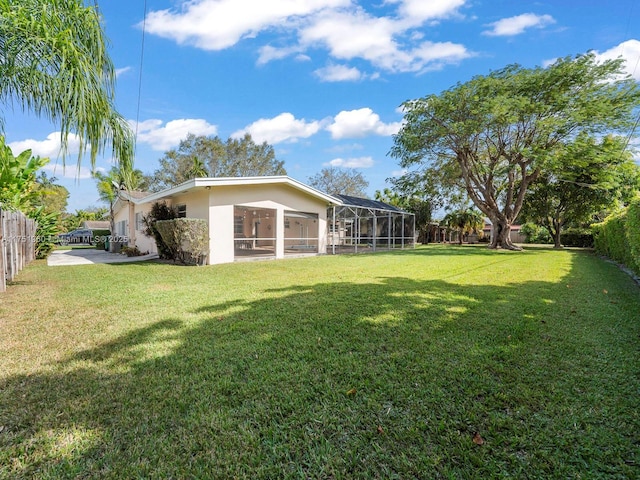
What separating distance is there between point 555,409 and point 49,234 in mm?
19420

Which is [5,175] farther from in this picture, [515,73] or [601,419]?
[515,73]

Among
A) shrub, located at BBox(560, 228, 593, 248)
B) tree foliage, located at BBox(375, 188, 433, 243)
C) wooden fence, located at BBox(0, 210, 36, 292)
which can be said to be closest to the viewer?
wooden fence, located at BBox(0, 210, 36, 292)

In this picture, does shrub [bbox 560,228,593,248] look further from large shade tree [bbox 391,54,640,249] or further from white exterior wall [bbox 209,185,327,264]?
white exterior wall [bbox 209,185,327,264]

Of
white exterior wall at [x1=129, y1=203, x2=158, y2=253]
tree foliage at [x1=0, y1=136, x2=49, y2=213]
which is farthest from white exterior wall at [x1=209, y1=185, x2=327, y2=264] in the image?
white exterior wall at [x1=129, y1=203, x2=158, y2=253]

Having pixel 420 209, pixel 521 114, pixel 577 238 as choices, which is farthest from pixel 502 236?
pixel 577 238

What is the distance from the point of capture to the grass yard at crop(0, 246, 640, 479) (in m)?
1.87

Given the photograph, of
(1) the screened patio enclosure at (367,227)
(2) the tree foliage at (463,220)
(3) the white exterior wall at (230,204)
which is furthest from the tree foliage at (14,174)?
(2) the tree foliage at (463,220)

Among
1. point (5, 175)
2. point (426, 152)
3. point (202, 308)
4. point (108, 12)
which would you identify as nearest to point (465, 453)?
point (202, 308)

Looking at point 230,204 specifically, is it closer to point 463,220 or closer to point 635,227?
point 635,227

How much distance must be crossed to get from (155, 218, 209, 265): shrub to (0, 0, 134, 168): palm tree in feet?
24.7

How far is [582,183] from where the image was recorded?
19781 millimetres

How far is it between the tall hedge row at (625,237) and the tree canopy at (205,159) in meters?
34.0

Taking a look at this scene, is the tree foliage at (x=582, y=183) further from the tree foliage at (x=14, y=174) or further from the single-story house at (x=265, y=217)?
the tree foliage at (x=14, y=174)

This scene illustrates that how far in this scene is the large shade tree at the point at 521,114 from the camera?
16.5 meters
